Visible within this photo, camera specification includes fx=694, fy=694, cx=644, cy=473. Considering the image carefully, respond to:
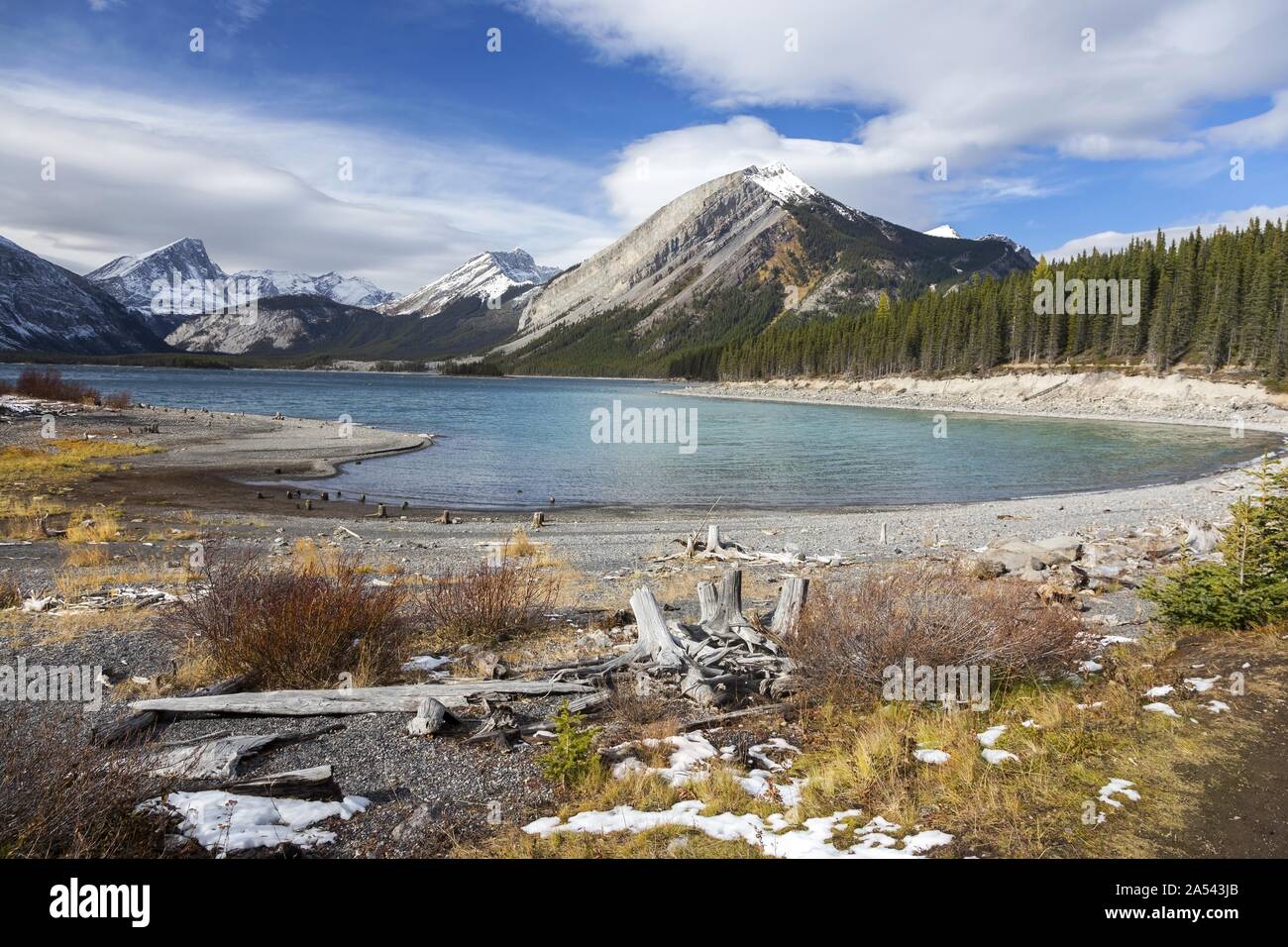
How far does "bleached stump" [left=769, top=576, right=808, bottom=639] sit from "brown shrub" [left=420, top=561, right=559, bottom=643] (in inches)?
157

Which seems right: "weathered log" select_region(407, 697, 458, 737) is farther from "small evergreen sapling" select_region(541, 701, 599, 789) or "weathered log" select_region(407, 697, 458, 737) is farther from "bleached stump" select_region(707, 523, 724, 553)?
"bleached stump" select_region(707, 523, 724, 553)

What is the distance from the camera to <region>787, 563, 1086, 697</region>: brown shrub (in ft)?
26.3

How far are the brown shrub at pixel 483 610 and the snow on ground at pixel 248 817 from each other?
4.90m

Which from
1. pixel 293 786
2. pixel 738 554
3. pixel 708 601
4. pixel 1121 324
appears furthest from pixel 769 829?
pixel 1121 324

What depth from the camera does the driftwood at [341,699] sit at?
757 centimetres

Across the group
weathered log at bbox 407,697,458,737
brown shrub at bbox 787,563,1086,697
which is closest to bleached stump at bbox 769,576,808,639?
brown shrub at bbox 787,563,1086,697

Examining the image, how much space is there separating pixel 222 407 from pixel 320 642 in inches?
3640

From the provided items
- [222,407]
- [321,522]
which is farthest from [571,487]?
[222,407]

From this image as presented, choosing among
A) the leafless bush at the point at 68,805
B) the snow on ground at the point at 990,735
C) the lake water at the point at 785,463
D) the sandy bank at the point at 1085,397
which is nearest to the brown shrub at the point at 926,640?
the snow on ground at the point at 990,735

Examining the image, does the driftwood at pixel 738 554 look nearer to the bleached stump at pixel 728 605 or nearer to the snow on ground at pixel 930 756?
the bleached stump at pixel 728 605

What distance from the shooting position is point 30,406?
5997 cm

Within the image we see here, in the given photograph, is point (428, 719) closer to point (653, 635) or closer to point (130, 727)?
point (130, 727)

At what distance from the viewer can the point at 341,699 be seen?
25.9ft

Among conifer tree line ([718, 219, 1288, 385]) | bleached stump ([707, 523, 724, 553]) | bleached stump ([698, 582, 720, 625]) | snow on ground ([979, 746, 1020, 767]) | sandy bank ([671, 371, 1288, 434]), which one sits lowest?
bleached stump ([707, 523, 724, 553])
